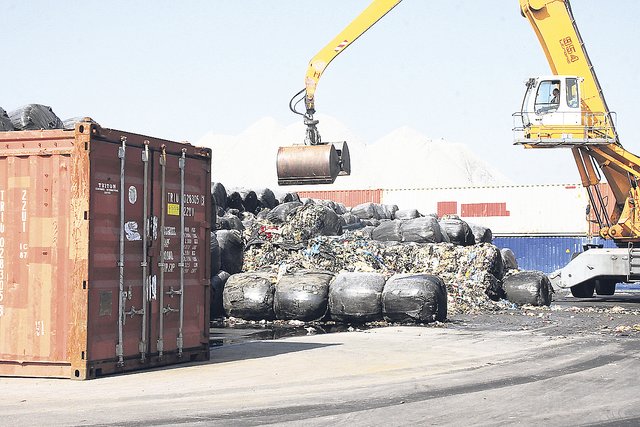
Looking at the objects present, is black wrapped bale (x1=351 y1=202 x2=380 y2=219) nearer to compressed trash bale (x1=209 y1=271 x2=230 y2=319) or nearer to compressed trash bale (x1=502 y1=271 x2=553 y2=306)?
compressed trash bale (x1=502 y1=271 x2=553 y2=306)

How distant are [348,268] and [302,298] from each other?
11.5 feet

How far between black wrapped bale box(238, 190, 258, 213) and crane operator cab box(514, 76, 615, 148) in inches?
352

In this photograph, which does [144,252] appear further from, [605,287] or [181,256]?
[605,287]

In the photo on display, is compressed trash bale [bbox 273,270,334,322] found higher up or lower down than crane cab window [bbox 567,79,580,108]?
lower down

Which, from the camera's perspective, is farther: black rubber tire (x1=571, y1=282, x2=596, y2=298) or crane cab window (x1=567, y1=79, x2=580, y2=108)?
black rubber tire (x1=571, y1=282, x2=596, y2=298)

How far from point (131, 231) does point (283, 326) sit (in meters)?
6.39

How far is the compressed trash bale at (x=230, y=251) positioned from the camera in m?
17.8

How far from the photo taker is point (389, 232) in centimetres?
2270

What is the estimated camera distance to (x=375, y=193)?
48.7 metres

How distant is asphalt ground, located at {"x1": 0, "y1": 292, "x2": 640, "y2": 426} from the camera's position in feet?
23.7

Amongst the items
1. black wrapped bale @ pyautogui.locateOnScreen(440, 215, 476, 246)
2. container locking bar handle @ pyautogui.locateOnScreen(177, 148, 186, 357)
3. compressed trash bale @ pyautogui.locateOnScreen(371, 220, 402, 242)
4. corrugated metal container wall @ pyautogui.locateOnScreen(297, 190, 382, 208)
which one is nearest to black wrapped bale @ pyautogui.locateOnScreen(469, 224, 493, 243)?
black wrapped bale @ pyautogui.locateOnScreen(440, 215, 476, 246)

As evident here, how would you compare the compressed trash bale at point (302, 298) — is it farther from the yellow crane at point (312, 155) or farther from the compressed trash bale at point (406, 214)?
the compressed trash bale at point (406, 214)

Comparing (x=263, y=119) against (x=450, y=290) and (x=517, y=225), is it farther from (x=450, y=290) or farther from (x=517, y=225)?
(x=450, y=290)

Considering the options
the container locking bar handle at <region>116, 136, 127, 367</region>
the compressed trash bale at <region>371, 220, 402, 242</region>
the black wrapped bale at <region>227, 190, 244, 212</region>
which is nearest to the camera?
the container locking bar handle at <region>116, 136, 127, 367</region>
